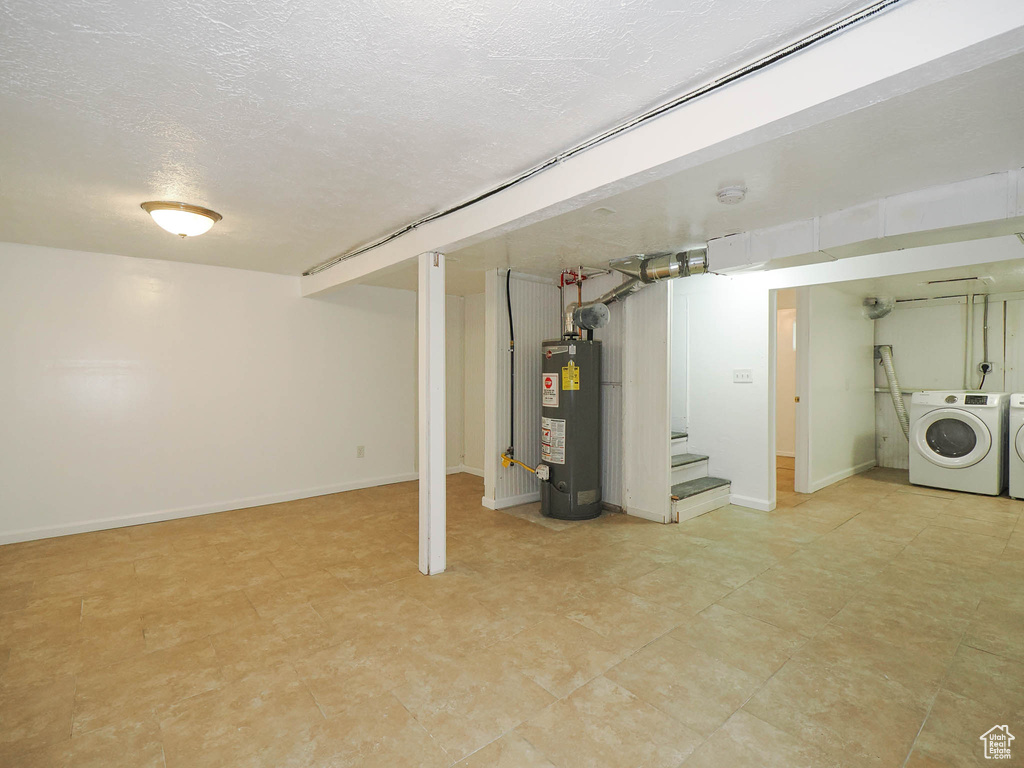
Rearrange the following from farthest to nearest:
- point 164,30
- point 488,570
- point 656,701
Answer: point 488,570 → point 656,701 → point 164,30

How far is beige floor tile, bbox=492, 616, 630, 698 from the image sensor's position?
2.05 m

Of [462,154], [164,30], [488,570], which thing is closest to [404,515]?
[488,570]

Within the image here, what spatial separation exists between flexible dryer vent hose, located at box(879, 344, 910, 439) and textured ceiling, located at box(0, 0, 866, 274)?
20.3ft

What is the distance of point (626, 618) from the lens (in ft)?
8.38

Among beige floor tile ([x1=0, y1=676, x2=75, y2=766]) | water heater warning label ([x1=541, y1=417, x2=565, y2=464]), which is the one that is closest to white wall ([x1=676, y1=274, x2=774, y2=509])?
water heater warning label ([x1=541, y1=417, x2=565, y2=464])

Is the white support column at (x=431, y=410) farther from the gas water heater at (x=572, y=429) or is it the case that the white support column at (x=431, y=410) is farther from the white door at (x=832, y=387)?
the white door at (x=832, y=387)

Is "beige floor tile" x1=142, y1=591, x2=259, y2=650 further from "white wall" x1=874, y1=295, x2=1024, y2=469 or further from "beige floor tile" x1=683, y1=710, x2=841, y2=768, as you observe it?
"white wall" x1=874, y1=295, x2=1024, y2=469

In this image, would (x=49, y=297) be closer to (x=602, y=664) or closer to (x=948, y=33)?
(x=602, y=664)

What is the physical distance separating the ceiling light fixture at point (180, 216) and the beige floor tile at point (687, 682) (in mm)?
3284

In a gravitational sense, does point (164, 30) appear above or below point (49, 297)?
above

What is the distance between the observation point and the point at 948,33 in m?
1.17

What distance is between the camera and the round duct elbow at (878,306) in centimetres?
608

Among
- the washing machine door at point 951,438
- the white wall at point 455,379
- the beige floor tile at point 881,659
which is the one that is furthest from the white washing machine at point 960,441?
the white wall at point 455,379

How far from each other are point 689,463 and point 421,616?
304 cm
